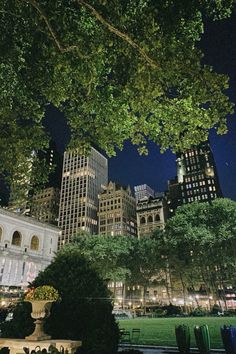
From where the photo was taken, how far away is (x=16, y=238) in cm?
5797

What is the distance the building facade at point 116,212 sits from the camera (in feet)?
419

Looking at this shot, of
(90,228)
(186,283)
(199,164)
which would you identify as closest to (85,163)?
(90,228)

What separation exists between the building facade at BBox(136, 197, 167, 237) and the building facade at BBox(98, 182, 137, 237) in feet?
12.3

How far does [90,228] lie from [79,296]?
399ft

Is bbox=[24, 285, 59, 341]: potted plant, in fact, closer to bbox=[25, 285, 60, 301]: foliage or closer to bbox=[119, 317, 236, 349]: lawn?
bbox=[25, 285, 60, 301]: foliage

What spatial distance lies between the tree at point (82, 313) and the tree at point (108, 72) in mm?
4898

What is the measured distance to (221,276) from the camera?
49.3 metres

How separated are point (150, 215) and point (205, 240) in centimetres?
9034

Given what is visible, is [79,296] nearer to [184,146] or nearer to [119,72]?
[184,146]

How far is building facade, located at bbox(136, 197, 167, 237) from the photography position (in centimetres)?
13012

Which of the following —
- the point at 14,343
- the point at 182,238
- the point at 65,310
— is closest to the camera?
the point at 14,343

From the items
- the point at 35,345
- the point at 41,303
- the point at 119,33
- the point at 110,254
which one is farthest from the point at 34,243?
the point at 119,33

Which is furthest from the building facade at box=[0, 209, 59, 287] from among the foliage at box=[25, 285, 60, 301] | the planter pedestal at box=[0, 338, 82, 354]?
the planter pedestal at box=[0, 338, 82, 354]

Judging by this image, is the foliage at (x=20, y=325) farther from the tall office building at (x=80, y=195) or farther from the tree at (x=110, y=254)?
the tall office building at (x=80, y=195)
